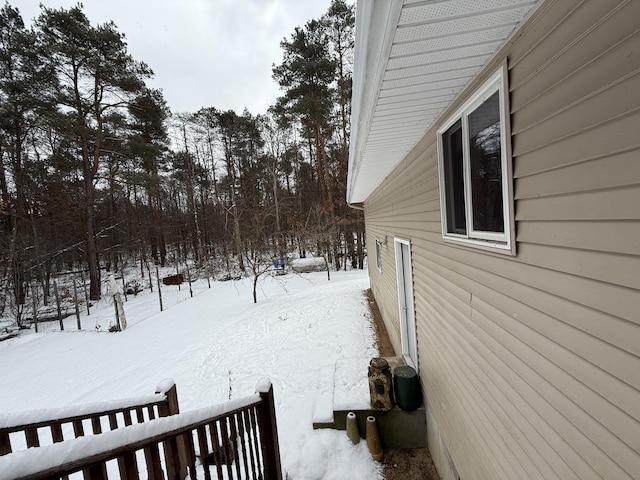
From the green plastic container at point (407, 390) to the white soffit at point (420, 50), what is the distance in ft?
9.09

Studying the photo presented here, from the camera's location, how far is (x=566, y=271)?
1064 millimetres

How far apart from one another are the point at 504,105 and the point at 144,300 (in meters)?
16.0

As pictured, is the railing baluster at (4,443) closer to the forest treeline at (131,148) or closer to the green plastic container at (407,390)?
the green plastic container at (407,390)

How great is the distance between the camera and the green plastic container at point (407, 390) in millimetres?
3229

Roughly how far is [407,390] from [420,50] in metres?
3.31

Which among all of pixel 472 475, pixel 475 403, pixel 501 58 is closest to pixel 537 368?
pixel 475 403

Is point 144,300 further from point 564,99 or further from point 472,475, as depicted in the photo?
point 564,99

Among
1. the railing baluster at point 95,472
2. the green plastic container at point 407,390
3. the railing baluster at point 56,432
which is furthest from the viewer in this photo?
the green plastic container at point 407,390

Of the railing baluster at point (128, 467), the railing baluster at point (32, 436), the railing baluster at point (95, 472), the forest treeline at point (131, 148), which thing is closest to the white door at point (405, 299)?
the railing baluster at point (128, 467)

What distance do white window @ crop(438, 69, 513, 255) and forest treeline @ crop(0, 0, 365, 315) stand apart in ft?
32.1

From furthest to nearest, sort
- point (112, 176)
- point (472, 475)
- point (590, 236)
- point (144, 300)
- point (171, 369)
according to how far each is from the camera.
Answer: point (144, 300) → point (112, 176) → point (171, 369) → point (472, 475) → point (590, 236)

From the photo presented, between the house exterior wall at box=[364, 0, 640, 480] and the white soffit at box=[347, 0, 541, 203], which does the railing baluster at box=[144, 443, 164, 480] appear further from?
the white soffit at box=[347, 0, 541, 203]

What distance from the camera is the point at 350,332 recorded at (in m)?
6.31

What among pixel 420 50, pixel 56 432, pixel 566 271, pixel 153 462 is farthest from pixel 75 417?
pixel 420 50
